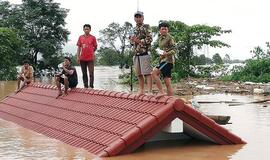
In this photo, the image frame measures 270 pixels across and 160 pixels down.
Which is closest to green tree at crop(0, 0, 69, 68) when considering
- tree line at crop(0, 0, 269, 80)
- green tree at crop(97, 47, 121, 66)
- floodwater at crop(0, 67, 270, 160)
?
tree line at crop(0, 0, 269, 80)

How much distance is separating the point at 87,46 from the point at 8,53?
23673 millimetres

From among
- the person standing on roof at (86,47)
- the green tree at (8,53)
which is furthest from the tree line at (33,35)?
the person standing on roof at (86,47)

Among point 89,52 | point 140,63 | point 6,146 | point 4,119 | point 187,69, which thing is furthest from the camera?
point 187,69

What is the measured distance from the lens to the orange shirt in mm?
12406

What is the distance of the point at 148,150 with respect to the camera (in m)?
8.43

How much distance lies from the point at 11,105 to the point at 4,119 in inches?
52.9

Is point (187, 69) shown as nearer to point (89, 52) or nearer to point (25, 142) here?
point (89, 52)

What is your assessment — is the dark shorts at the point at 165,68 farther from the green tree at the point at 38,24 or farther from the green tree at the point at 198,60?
the green tree at the point at 38,24

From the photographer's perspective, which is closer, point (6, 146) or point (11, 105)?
point (6, 146)

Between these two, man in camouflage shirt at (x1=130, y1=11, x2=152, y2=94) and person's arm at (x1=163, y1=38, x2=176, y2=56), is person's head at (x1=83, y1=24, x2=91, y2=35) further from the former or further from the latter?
person's arm at (x1=163, y1=38, x2=176, y2=56)

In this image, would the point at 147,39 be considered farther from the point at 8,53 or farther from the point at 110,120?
the point at 8,53

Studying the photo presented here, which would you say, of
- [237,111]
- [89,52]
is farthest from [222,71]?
[89,52]

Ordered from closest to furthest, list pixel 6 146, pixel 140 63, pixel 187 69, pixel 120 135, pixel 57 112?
pixel 120 135 < pixel 6 146 < pixel 140 63 < pixel 57 112 < pixel 187 69

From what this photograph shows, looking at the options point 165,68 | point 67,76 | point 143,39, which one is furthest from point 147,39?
point 67,76
